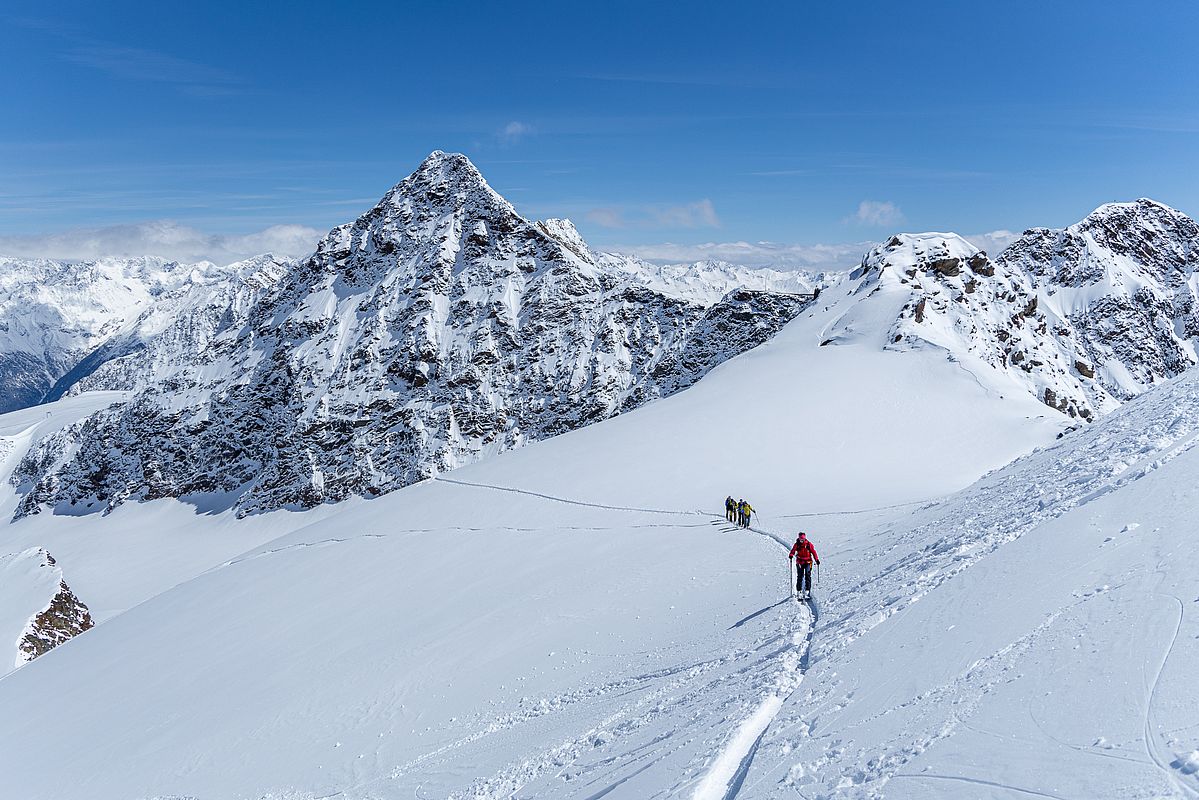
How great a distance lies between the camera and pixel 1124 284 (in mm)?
162500

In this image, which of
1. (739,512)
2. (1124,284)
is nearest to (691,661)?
(739,512)

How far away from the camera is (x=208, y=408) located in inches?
4724

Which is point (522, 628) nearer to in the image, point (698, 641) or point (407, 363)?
point (698, 641)

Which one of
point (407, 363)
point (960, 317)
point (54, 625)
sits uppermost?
point (407, 363)

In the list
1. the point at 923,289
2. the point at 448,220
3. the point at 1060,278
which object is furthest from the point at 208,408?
the point at 1060,278

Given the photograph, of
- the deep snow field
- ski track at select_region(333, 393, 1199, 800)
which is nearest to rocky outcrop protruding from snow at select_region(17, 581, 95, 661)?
the deep snow field

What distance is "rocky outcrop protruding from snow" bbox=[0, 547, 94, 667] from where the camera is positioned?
47.8 meters

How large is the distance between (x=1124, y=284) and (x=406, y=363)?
174 metres

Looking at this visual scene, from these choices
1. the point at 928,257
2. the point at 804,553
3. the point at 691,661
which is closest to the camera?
the point at 691,661

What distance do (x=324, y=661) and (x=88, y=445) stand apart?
144 meters

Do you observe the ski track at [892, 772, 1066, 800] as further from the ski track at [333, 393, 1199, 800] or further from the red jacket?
the red jacket

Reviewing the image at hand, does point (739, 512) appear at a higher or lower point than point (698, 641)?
higher

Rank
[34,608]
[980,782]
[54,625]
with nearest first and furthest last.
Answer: [980,782], [54,625], [34,608]

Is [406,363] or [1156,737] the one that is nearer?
[1156,737]
